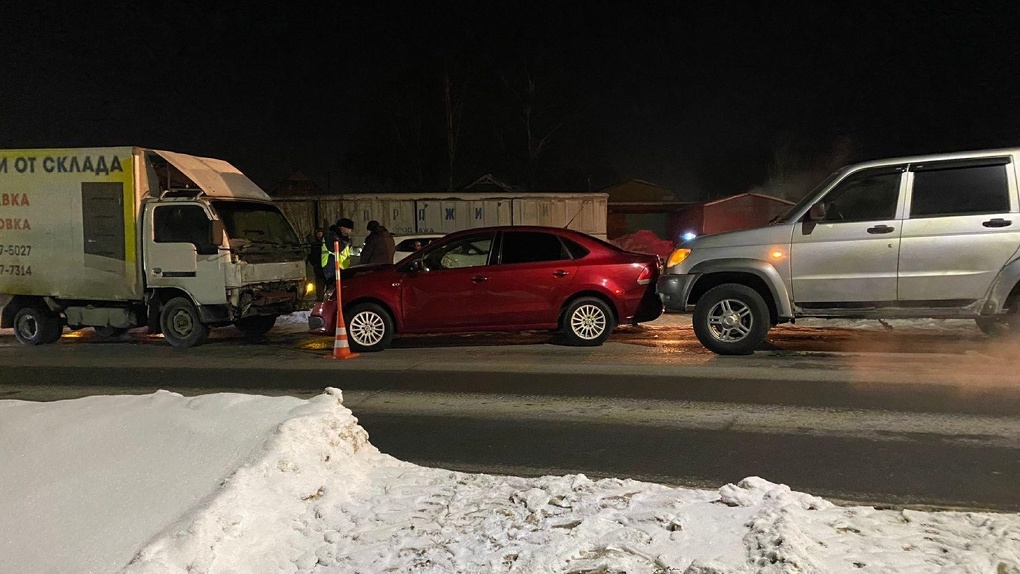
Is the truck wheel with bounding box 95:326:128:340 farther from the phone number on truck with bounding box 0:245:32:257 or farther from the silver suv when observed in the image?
the silver suv

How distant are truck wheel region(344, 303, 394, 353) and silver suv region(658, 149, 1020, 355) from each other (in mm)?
4129

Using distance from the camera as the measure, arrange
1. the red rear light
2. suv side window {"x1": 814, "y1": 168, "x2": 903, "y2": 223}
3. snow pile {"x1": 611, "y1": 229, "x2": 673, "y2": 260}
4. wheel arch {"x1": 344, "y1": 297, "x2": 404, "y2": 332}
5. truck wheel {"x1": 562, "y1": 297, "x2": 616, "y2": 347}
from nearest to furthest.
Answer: suv side window {"x1": 814, "y1": 168, "x2": 903, "y2": 223} < the red rear light < truck wheel {"x1": 562, "y1": 297, "x2": 616, "y2": 347} < wheel arch {"x1": 344, "y1": 297, "x2": 404, "y2": 332} < snow pile {"x1": 611, "y1": 229, "x2": 673, "y2": 260}

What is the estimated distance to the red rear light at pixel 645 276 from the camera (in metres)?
9.37

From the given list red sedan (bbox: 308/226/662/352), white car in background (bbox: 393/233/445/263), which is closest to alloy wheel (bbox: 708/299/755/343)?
red sedan (bbox: 308/226/662/352)

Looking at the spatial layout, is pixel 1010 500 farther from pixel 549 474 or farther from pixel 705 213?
pixel 705 213

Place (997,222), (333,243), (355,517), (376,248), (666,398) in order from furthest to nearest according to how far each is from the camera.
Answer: (333,243) < (376,248) < (997,222) < (666,398) < (355,517)

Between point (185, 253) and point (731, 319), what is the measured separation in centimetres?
764

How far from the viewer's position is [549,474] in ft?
15.3

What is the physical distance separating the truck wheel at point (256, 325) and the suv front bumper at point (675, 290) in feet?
21.9

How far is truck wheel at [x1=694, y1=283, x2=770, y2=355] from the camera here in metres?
8.40

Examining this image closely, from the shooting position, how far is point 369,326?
983cm

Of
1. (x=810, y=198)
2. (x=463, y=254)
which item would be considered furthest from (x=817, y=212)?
(x=463, y=254)

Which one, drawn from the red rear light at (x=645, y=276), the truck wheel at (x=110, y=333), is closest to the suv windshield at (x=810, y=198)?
the red rear light at (x=645, y=276)

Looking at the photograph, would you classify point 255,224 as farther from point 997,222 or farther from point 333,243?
point 997,222
